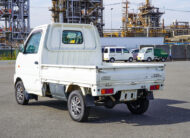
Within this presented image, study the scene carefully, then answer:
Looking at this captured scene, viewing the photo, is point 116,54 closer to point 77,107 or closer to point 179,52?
point 179,52

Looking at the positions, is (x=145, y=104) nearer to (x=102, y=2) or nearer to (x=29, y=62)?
(x=29, y=62)

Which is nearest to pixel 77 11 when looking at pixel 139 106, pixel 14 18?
pixel 14 18

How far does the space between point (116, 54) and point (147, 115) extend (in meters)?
31.6

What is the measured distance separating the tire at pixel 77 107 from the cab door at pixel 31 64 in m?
1.51

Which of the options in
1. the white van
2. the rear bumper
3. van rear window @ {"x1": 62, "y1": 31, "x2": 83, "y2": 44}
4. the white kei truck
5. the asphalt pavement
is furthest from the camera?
the white van

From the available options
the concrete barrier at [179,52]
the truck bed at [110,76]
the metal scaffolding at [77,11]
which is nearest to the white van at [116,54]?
the concrete barrier at [179,52]

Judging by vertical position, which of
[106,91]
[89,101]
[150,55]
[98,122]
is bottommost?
[98,122]

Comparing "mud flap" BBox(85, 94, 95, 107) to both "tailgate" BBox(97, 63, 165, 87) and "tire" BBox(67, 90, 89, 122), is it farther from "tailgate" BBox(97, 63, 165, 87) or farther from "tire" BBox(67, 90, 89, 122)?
"tailgate" BBox(97, 63, 165, 87)

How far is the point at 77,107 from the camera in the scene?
6.59 m

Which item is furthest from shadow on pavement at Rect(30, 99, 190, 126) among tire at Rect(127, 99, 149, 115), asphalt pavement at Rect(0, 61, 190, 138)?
tire at Rect(127, 99, 149, 115)

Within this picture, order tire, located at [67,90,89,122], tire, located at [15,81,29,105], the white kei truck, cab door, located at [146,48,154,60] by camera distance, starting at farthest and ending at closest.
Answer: cab door, located at [146,48,154,60], tire, located at [15,81,29,105], tire, located at [67,90,89,122], the white kei truck

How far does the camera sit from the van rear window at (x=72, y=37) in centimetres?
845

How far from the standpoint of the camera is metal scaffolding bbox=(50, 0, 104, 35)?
55312 mm

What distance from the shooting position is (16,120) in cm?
682
